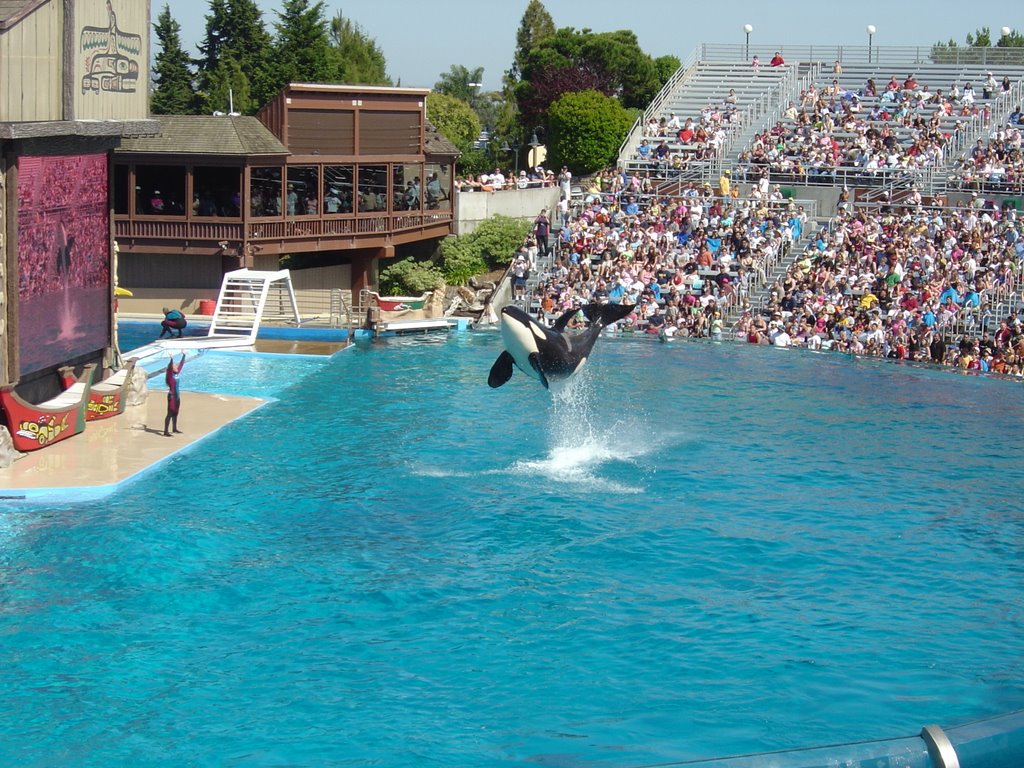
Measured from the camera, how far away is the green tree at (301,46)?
51.0m

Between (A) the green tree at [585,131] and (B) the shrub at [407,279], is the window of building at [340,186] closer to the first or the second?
(B) the shrub at [407,279]

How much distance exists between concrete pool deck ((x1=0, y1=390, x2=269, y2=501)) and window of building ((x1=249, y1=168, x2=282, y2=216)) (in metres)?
10.4

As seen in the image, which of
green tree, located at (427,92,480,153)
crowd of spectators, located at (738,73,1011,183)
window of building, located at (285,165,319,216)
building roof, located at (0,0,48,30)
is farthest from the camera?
green tree, located at (427,92,480,153)

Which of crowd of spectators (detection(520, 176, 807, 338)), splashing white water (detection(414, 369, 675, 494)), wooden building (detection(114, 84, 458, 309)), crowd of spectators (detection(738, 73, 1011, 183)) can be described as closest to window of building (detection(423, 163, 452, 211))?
wooden building (detection(114, 84, 458, 309))

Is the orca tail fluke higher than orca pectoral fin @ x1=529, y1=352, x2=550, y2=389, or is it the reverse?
the orca tail fluke

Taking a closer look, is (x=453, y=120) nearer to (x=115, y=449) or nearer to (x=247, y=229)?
(x=247, y=229)

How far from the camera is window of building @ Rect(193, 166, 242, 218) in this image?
31641mm

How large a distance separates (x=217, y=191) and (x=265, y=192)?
123 centimetres

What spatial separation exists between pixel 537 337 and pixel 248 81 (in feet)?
130

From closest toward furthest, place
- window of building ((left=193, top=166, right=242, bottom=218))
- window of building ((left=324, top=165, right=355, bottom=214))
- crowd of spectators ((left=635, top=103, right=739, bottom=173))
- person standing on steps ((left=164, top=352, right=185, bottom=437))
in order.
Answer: person standing on steps ((left=164, top=352, right=185, bottom=437)), window of building ((left=193, top=166, right=242, bottom=218)), window of building ((left=324, top=165, right=355, bottom=214)), crowd of spectators ((left=635, top=103, right=739, bottom=173))

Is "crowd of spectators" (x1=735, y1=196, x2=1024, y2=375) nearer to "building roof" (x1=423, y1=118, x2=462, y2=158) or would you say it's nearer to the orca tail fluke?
"building roof" (x1=423, y1=118, x2=462, y2=158)

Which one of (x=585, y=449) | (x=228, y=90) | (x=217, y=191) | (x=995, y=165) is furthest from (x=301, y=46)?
(x=585, y=449)

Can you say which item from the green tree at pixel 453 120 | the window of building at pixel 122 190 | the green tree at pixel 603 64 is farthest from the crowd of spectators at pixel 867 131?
the green tree at pixel 603 64

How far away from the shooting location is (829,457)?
1958 cm
